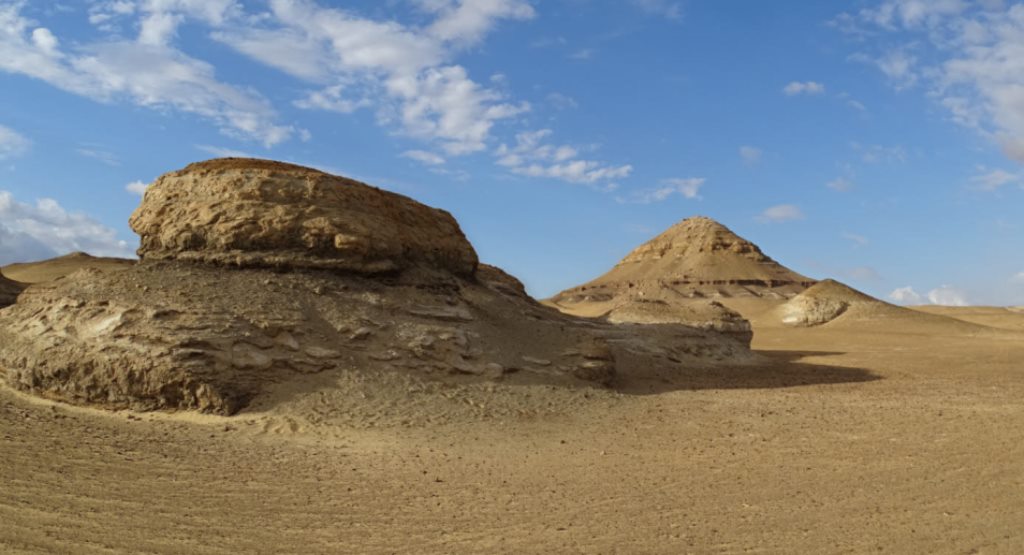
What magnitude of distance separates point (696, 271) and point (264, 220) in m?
57.0

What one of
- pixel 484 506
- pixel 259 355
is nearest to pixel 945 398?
pixel 484 506

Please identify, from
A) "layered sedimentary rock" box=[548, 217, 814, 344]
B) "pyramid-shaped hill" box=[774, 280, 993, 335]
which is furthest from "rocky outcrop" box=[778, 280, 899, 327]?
"layered sedimentary rock" box=[548, 217, 814, 344]

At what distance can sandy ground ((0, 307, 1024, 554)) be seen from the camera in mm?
5758

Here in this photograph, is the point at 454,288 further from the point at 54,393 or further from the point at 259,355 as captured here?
the point at 54,393

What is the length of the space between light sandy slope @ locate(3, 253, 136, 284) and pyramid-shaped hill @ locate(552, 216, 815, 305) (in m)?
37.8

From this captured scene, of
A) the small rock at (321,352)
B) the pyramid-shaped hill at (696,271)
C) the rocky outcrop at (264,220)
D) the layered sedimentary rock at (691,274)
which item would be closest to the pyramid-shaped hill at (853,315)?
the layered sedimentary rock at (691,274)

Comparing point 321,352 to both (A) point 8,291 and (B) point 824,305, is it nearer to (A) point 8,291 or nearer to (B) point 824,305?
(A) point 8,291

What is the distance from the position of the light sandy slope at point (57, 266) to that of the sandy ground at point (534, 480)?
139 feet

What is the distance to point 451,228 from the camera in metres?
15.2

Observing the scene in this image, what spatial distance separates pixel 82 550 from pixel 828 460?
744 centimetres

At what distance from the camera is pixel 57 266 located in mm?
51844

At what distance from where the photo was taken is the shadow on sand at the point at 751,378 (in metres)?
14.6

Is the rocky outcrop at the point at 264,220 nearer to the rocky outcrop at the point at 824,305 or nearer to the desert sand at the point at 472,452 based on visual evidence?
the desert sand at the point at 472,452

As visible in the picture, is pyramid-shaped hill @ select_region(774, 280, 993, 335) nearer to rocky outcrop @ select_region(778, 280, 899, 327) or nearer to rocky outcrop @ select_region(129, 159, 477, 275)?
rocky outcrop @ select_region(778, 280, 899, 327)
